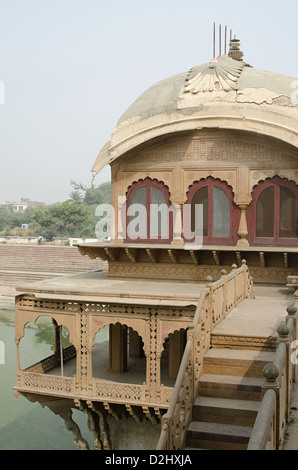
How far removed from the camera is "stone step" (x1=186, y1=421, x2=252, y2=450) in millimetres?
5461

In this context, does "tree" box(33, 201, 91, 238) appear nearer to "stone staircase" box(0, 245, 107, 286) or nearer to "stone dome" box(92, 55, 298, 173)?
"stone staircase" box(0, 245, 107, 286)

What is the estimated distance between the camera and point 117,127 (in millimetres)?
12906

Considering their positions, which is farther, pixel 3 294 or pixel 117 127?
pixel 3 294

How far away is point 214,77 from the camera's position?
12.4 m

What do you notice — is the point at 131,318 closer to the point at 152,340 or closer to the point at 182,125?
the point at 152,340

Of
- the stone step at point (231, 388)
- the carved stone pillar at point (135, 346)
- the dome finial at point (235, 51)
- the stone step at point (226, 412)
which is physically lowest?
the carved stone pillar at point (135, 346)

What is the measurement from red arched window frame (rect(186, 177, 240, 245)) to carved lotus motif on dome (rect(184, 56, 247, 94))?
2114 millimetres

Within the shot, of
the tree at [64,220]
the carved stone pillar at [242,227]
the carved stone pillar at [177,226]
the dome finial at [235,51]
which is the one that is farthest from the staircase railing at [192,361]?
the tree at [64,220]

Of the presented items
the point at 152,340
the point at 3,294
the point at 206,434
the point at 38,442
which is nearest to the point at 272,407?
the point at 206,434

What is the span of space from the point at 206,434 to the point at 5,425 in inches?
443

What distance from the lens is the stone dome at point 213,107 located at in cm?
1172

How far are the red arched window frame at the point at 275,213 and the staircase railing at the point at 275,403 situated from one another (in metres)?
6.48

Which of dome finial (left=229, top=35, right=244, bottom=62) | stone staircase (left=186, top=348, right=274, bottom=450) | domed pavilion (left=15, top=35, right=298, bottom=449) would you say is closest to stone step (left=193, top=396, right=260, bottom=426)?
stone staircase (left=186, top=348, right=274, bottom=450)

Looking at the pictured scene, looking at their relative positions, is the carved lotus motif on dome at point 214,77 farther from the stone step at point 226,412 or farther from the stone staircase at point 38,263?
the stone staircase at point 38,263
